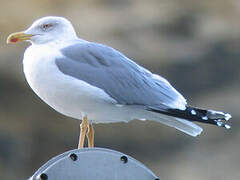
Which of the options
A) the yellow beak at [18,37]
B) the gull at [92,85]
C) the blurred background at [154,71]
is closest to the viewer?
the gull at [92,85]

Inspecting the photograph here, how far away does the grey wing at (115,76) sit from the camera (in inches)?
119

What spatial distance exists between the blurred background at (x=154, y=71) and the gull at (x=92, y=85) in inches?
153

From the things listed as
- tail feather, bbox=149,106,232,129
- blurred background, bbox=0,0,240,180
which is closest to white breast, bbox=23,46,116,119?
tail feather, bbox=149,106,232,129

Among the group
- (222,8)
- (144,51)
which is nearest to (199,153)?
(144,51)

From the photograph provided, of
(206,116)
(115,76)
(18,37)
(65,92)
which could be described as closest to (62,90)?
(65,92)

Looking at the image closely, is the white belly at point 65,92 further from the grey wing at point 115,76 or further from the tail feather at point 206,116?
the tail feather at point 206,116

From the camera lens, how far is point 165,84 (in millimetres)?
3156

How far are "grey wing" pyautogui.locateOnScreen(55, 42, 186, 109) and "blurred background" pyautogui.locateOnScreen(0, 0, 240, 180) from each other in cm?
386

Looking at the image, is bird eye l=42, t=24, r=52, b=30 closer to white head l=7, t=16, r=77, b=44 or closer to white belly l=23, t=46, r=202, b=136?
white head l=7, t=16, r=77, b=44

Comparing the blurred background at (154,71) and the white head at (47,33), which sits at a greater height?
the blurred background at (154,71)

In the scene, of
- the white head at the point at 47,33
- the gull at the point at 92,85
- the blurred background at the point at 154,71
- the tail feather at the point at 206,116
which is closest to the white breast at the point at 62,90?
the gull at the point at 92,85

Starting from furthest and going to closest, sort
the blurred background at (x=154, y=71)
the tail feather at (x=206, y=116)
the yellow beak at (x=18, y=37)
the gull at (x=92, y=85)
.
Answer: the blurred background at (x=154, y=71) < the yellow beak at (x=18, y=37) < the gull at (x=92, y=85) < the tail feather at (x=206, y=116)

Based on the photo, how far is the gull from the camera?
9.63ft

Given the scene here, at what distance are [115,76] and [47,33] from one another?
286 mm
